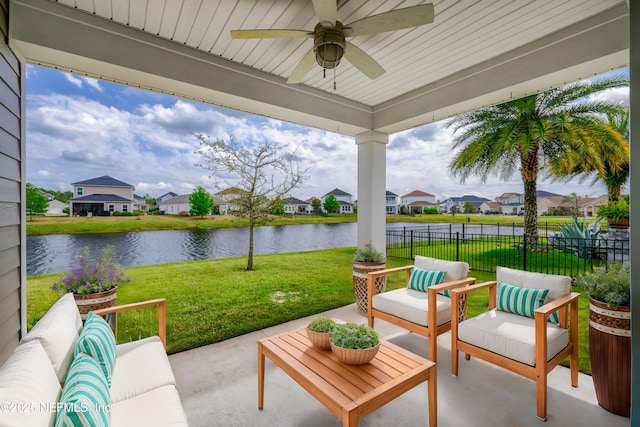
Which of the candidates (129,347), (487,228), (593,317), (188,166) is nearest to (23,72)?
(188,166)

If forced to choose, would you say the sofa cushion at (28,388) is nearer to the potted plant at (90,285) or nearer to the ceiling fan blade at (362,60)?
the potted plant at (90,285)

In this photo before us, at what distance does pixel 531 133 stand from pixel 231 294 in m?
5.42

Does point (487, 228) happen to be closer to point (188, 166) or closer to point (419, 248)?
point (419, 248)

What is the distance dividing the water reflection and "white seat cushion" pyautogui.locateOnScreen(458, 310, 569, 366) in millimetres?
3036

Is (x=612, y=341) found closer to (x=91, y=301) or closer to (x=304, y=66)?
(x=304, y=66)

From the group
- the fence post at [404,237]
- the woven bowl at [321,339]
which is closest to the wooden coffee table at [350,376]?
the woven bowl at [321,339]

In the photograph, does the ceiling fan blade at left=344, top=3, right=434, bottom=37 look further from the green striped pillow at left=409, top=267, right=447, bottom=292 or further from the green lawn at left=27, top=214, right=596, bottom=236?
the green lawn at left=27, top=214, right=596, bottom=236

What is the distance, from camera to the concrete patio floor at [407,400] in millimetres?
2008

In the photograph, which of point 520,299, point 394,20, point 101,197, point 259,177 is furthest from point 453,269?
point 101,197

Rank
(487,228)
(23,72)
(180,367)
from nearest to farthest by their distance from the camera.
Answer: (23,72) < (180,367) < (487,228)

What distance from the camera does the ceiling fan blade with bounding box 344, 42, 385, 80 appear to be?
2227mm

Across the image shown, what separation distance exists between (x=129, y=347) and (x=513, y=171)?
650cm

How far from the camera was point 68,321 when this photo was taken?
1688 millimetres

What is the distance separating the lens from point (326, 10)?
187 cm
